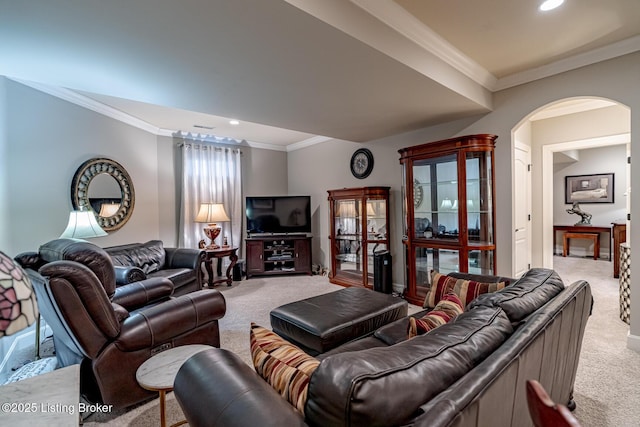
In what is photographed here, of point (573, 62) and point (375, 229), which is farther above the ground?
point (573, 62)

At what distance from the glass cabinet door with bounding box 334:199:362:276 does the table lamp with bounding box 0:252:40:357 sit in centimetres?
409

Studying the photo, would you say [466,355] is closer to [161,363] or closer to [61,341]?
[161,363]

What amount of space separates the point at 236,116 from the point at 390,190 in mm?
2417

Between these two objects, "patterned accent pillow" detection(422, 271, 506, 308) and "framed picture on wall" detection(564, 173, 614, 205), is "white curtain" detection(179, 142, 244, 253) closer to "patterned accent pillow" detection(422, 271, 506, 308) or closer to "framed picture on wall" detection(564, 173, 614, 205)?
"patterned accent pillow" detection(422, 271, 506, 308)

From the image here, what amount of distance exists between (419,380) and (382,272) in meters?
3.36

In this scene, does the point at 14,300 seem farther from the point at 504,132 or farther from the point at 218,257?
the point at 218,257

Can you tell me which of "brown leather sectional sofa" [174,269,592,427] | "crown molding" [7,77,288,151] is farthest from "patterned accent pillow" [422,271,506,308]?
"crown molding" [7,77,288,151]

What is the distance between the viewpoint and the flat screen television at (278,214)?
215 inches

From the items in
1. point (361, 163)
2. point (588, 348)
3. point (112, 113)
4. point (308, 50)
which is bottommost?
point (588, 348)

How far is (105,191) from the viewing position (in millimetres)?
3736

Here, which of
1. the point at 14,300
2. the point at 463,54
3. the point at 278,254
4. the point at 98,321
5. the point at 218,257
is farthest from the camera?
the point at 278,254

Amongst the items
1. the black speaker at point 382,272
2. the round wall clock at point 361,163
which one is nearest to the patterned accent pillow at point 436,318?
the black speaker at point 382,272

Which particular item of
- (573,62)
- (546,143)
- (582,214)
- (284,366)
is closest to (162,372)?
(284,366)

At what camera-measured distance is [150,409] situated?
1.86 metres
